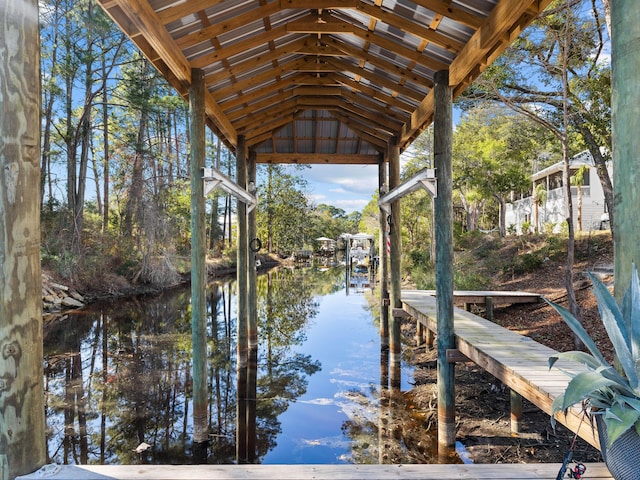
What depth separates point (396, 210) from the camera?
8.52 m

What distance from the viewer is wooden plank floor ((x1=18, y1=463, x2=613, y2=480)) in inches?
80.3

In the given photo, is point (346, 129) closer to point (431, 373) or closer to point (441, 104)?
point (441, 104)

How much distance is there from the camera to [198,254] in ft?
16.3

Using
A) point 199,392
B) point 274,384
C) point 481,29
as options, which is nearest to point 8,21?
point 481,29

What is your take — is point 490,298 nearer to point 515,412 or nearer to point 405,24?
point 515,412

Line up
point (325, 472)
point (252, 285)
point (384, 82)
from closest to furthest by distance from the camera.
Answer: point (325, 472) → point (384, 82) → point (252, 285)

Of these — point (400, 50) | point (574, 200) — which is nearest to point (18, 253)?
point (400, 50)

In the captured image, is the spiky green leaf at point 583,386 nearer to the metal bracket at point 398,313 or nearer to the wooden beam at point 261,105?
the metal bracket at point 398,313

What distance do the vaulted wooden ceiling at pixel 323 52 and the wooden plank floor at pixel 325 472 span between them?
325 cm

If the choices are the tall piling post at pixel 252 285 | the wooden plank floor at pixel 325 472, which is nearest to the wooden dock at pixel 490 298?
the tall piling post at pixel 252 285

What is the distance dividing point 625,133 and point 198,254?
422cm

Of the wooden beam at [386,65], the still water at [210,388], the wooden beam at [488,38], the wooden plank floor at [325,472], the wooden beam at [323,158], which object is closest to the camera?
the wooden plank floor at [325,472]

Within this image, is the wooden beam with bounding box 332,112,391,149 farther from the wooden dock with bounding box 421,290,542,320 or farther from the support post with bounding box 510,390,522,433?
the support post with bounding box 510,390,522,433

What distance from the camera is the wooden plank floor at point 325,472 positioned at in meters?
2.04
